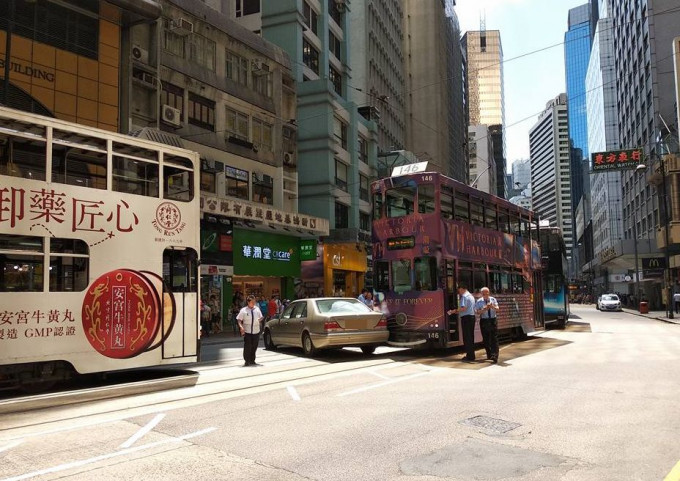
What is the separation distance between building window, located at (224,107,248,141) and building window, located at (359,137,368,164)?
14531 millimetres

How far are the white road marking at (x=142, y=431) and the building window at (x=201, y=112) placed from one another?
71.0 ft

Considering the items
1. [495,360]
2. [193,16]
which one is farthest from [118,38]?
[495,360]

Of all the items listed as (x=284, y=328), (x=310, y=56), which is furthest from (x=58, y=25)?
(x=310, y=56)

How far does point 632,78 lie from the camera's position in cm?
6988

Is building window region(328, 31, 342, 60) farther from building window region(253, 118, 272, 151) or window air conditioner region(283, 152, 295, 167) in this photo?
building window region(253, 118, 272, 151)

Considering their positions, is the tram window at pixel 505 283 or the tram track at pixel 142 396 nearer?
the tram track at pixel 142 396

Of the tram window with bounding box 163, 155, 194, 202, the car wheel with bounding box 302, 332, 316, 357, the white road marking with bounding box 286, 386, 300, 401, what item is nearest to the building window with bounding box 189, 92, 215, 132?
the car wheel with bounding box 302, 332, 316, 357

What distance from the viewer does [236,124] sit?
29766mm

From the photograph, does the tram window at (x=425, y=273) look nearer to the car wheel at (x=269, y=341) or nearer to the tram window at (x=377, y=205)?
the tram window at (x=377, y=205)

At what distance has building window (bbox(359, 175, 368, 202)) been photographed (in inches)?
1696

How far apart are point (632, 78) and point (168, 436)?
254ft

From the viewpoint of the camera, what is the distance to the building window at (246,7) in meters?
38.7

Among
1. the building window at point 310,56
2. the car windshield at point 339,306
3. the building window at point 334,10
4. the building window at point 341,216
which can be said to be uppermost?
the building window at point 334,10

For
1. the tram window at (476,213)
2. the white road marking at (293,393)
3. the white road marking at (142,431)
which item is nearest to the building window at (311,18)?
the tram window at (476,213)
